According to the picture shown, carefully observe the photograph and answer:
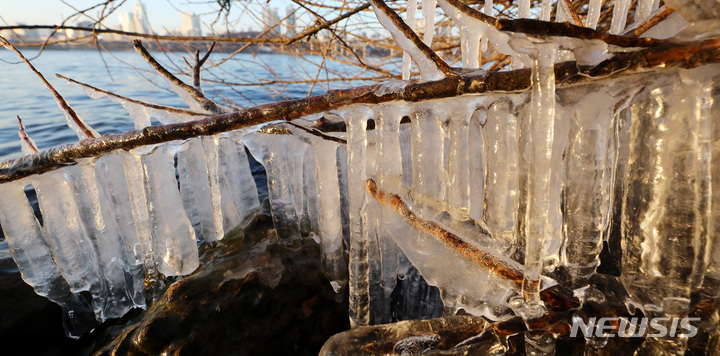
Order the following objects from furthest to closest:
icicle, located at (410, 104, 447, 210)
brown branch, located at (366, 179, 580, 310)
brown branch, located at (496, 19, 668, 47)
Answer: icicle, located at (410, 104, 447, 210) → brown branch, located at (366, 179, 580, 310) → brown branch, located at (496, 19, 668, 47)

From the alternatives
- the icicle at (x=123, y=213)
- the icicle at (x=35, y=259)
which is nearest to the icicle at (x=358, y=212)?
the icicle at (x=123, y=213)

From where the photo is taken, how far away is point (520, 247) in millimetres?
1830

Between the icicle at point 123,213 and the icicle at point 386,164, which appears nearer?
the icicle at point 386,164

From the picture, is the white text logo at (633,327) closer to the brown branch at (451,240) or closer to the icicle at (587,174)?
the icicle at (587,174)

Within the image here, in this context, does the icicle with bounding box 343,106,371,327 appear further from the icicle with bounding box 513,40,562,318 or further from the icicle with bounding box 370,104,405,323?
the icicle with bounding box 513,40,562,318

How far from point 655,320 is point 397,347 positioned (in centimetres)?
98

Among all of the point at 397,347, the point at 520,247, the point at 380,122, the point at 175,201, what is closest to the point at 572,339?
the point at 520,247

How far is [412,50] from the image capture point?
1.41 metres

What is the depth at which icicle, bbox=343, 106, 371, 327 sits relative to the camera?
170 centimetres

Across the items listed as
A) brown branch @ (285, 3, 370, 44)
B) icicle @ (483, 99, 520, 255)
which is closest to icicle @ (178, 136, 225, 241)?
brown branch @ (285, 3, 370, 44)

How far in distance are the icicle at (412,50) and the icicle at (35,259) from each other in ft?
8.37

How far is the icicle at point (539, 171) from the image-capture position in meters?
1.00

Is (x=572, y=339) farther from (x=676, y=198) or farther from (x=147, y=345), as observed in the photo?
(x=147, y=345)

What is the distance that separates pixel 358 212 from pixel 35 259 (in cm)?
239
